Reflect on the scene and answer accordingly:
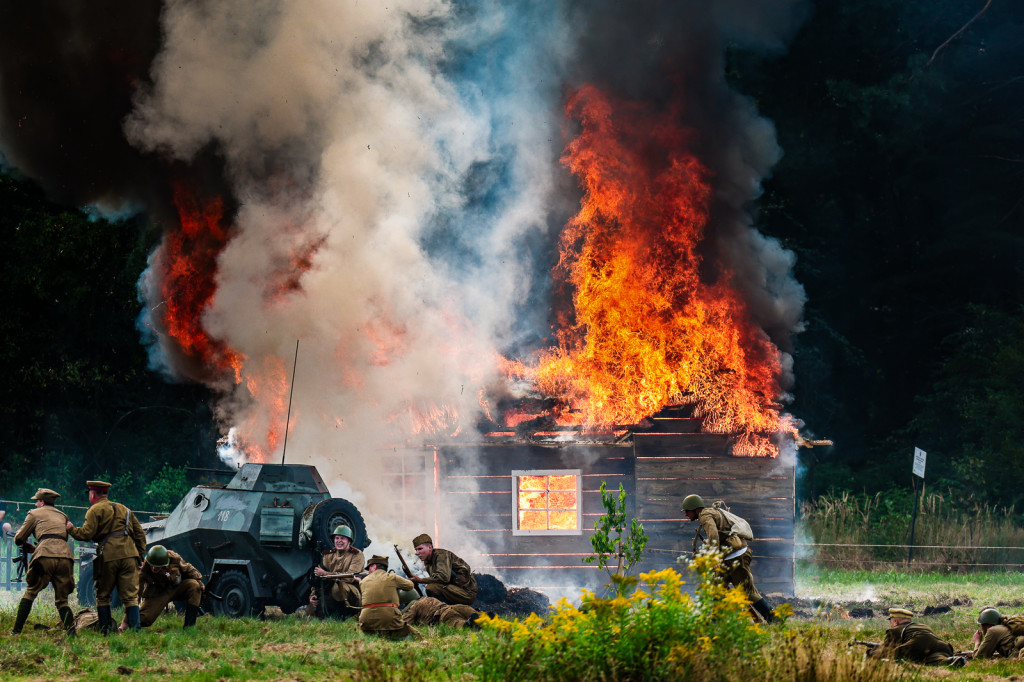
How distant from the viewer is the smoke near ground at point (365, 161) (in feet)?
65.6

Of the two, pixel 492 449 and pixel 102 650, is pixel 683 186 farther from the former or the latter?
pixel 102 650

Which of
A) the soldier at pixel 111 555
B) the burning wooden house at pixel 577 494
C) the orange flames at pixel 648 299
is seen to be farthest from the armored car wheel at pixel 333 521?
the orange flames at pixel 648 299

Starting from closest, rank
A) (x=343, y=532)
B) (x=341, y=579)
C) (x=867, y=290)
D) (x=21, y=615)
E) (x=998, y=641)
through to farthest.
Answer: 1. (x=998, y=641)
2. (x=21, y=615)
3. (x=341, y=579)
4. (x=343, y=532)
5. (x=867, y=290)

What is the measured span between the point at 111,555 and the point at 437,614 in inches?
152

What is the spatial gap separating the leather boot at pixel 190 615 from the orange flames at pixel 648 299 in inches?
288

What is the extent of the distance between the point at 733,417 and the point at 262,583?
25.2ft

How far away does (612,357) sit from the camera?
1939 cm

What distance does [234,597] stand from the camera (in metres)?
15.2

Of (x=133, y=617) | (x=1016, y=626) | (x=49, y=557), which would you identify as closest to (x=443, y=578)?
(x=133, y=617)

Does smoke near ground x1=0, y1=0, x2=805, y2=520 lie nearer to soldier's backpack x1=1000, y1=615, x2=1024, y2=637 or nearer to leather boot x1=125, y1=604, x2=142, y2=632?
leather boot x1=125, y1=604, x2=142, y2=632

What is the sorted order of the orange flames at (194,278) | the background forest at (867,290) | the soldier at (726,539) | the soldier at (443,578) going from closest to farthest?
the soldier at (726,539) < the soldier at (443,578) < the orange flames at (194,278) < the background forest at (867,290)

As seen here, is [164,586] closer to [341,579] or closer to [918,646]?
[341,579]

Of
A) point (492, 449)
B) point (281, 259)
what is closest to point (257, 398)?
point (281, 259)

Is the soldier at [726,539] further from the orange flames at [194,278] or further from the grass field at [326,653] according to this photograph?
the orange flames at [194,278]
